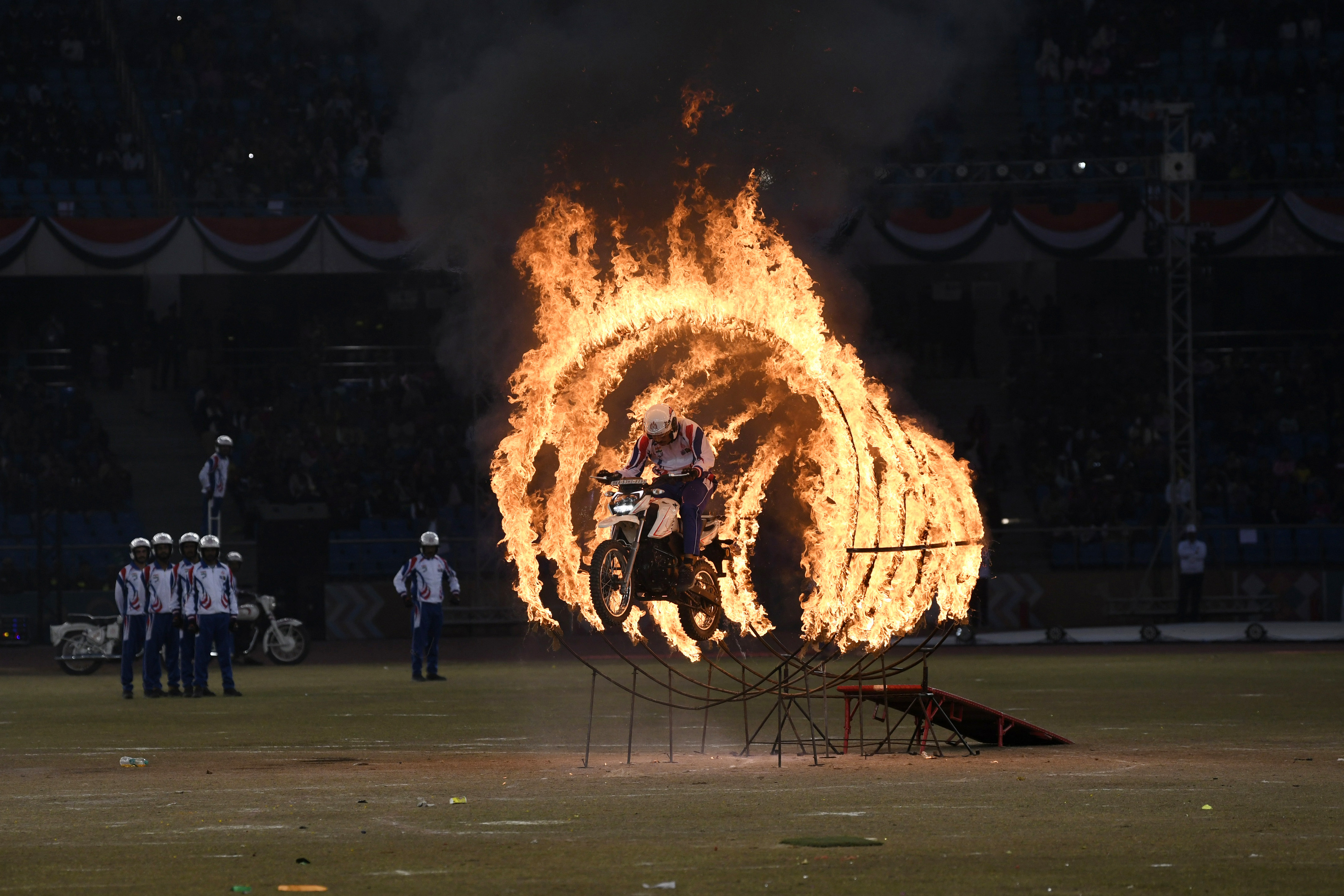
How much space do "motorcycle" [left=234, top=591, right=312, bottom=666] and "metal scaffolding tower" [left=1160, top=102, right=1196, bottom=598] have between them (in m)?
16.2

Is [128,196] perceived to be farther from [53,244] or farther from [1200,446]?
[1200,446]

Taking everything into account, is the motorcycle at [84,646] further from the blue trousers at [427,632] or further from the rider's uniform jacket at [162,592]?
the blue trousers at [427,632]

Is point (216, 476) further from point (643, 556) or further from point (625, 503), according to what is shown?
point (643, 556)

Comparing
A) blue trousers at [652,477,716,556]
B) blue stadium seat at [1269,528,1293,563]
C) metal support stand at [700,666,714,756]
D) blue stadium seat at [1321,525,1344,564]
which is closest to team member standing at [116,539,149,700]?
metal support stand at [700,666,714,756]

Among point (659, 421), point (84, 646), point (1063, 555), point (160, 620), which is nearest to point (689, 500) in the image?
point (659, 421)

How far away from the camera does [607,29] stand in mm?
23750

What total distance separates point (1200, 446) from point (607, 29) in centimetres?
2070

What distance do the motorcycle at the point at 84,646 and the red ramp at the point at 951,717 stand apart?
17246 mm

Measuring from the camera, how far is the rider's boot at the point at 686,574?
1566cm

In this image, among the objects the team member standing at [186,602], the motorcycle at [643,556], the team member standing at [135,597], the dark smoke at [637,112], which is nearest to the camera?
the motorcycle at [643,556]

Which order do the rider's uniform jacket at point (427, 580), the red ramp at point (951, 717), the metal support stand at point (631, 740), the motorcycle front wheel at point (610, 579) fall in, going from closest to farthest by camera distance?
the metal support stand at point (631, 740) < the motorcycle front wheel at point (610, 579) < the red ramp at point (951, 717) < the rider's uniform jacket at point (427, 580)

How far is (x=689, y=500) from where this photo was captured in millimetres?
15805

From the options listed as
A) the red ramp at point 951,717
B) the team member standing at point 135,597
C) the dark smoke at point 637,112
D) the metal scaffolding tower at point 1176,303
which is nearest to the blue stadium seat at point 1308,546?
the metal scaffolding tower at point 1176,303

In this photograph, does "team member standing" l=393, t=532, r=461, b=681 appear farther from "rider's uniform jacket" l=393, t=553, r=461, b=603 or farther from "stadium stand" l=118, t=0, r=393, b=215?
"stadium stand" l=118, t=0, r=393, b=215
